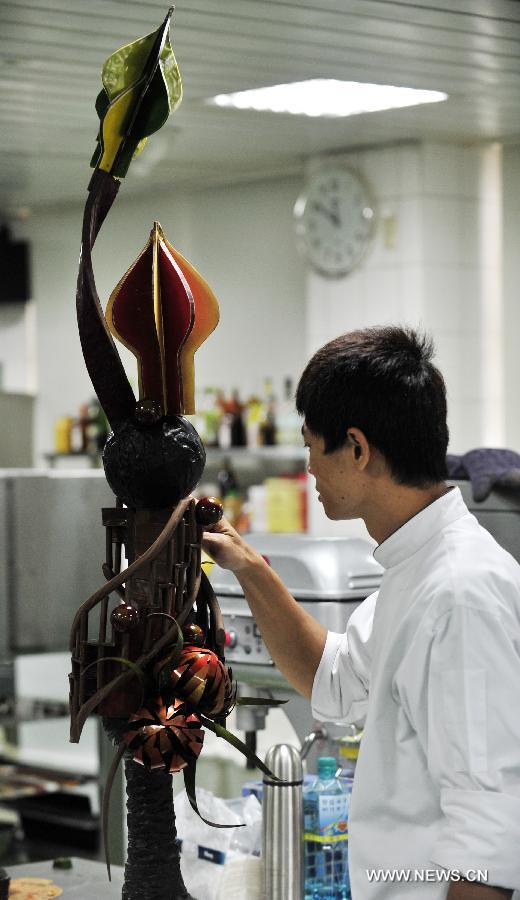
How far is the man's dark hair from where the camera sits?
1.54 metres

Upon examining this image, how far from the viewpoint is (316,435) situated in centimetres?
161

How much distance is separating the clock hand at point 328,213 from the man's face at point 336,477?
4904 millimetres

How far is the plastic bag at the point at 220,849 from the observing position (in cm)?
190

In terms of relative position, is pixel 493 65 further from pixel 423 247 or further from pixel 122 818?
pixel 122 818

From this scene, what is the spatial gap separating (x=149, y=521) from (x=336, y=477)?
32 cm

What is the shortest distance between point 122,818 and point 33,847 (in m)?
2.04

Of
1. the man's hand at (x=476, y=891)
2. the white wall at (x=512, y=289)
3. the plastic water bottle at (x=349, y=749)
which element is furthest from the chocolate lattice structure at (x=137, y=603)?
the white wall at (x=512, y=289)

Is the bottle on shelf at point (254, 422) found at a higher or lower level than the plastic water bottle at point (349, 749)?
higher

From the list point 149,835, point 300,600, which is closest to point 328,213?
point 300,600

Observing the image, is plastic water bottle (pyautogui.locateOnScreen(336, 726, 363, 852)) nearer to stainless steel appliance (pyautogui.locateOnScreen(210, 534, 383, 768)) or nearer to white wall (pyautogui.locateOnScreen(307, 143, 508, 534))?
stainless steel appliance (pyautogui.locateOnScreen(210, 534, 383, 768))

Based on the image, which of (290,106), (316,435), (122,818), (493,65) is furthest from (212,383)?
(316,435)

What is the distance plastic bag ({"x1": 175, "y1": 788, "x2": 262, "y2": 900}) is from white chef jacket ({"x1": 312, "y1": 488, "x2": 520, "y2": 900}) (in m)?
0.41

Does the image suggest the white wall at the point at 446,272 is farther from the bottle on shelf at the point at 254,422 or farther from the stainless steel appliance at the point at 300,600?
the stainless steel appliance at the point at 300,600

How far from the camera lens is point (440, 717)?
1372 mm
